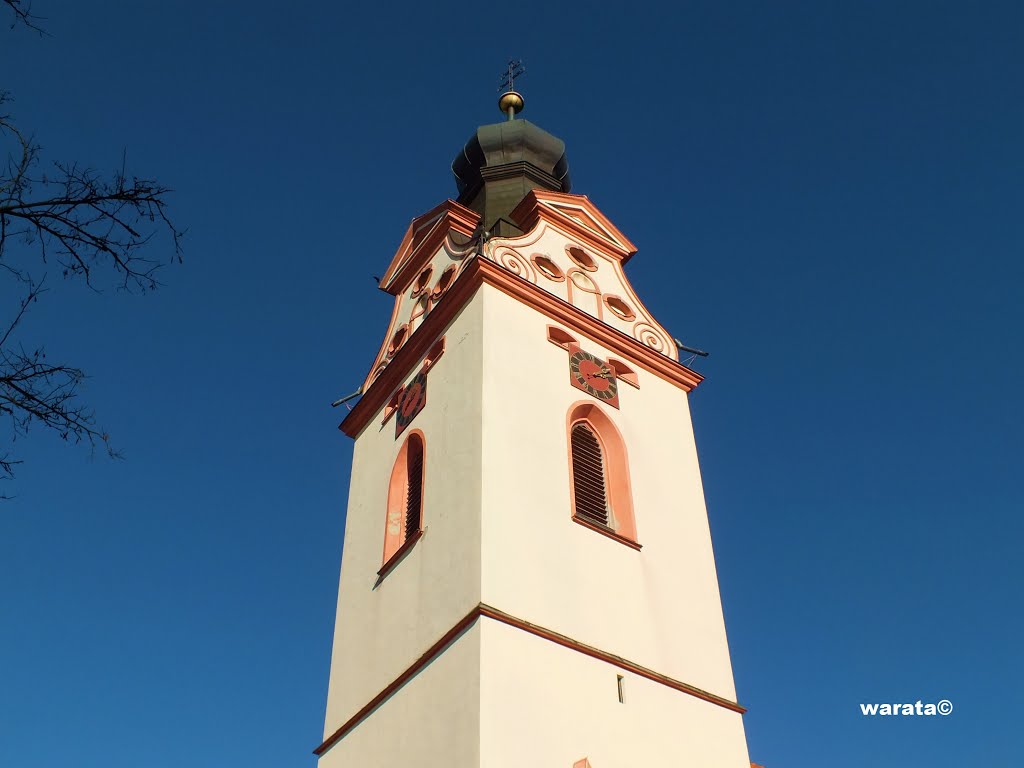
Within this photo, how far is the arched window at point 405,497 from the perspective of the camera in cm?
1369

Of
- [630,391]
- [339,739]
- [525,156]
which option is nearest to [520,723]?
[339,739]

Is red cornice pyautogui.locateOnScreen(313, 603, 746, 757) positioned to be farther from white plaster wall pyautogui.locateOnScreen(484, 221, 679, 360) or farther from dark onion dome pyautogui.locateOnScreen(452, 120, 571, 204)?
dark onion dome pyautogui.locateOnScreen(452, 120, 571, 204)

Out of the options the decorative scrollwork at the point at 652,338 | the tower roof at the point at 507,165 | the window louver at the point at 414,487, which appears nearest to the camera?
the window louver at the point at 414,487

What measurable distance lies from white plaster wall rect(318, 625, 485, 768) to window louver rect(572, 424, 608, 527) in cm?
249

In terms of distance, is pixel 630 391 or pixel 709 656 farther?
pixel 630 391

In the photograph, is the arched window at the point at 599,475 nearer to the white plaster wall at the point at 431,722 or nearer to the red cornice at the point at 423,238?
the white plaster wall at the point at 431,722

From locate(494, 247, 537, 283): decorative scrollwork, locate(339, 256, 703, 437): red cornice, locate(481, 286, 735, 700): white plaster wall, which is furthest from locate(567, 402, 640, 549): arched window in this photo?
locate(494, 247, 537, 283): decorative scrollwork

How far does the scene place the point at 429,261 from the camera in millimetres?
18594

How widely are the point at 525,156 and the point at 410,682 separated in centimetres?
1294

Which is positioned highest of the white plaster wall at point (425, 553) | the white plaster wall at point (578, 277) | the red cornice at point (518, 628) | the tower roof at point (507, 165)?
the tower roof at point (507, 165)

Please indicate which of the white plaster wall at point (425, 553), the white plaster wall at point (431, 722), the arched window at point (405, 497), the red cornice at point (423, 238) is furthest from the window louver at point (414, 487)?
the red cornice at point (423, 238)

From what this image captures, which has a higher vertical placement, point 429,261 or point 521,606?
point 429,261

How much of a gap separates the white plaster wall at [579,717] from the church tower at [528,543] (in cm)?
2

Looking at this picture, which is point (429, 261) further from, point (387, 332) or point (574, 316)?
point (574, 316)
